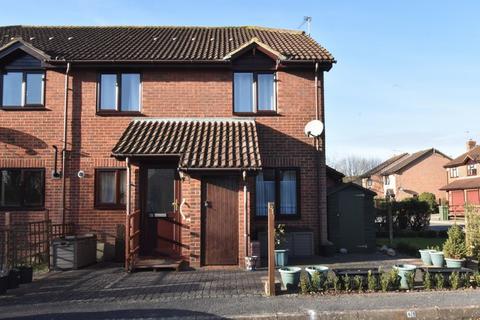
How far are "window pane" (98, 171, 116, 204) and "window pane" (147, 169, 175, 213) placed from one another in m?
1.66

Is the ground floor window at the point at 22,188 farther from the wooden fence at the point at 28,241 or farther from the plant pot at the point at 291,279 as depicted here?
the plant pot at the point at 291,279

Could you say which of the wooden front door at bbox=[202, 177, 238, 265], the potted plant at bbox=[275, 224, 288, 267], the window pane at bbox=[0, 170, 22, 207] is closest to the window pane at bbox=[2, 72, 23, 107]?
the window pane at bbox=[0, 170, 22, 207]

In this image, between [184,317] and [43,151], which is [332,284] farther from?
[43,151]

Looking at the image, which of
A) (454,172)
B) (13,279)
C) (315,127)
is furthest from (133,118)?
(454,172)

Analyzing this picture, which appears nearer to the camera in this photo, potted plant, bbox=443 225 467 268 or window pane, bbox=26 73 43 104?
potted plant, bbox=443 225 467 268

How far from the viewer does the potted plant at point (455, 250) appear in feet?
35.2

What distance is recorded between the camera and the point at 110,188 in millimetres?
13477

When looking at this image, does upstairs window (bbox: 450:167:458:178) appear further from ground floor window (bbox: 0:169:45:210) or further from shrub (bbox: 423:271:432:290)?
ground floor window (bbox: 0:169:45:210)

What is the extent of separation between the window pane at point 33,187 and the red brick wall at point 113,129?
24cm

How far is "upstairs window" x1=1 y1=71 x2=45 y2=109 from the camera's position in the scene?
13.8m

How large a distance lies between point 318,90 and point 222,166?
4636 mm

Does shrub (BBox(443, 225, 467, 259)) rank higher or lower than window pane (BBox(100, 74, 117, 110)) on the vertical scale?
lower

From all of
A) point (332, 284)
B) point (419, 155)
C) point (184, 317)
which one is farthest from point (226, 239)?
point (419, 155)

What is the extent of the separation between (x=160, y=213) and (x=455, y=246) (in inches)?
293
